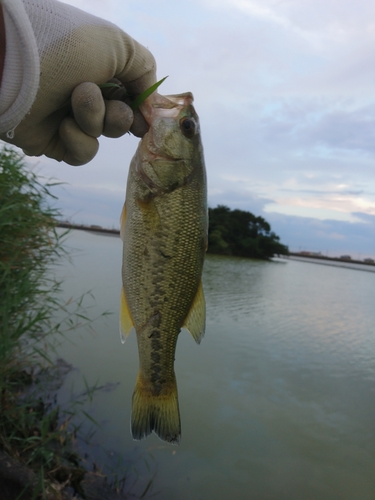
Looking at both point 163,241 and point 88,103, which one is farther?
point 163,241

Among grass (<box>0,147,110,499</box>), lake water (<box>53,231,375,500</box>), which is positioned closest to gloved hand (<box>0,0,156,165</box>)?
grass (<box>0,147,110,499</box>)

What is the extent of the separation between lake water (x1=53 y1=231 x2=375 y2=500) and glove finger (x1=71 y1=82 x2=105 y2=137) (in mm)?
3995

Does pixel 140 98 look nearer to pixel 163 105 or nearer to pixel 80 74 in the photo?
pixel 163 105

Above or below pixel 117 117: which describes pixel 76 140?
below

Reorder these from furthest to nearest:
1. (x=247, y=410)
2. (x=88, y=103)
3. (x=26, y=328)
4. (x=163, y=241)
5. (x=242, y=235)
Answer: (x=242, y=235), (x=247, y=410), (x=26, y=328), (x=163, y=241), (x=88, y=103)

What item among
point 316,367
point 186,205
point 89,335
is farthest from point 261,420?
point 186,205

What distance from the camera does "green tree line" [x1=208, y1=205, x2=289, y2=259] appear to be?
145 feet

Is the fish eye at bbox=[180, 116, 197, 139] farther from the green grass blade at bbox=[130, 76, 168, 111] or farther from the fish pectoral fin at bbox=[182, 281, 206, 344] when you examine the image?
the fish pectoral fin at bbox=[182, 281, 206, 344]

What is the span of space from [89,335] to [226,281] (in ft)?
40.2

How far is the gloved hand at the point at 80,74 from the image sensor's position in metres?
1.92

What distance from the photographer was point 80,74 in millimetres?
2029

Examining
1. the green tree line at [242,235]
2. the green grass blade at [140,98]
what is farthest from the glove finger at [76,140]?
the green tree line at [242,235]

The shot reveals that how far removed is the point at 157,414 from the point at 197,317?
62 centimetres

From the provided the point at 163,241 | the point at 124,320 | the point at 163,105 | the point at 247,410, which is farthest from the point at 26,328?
the point at 247,410
